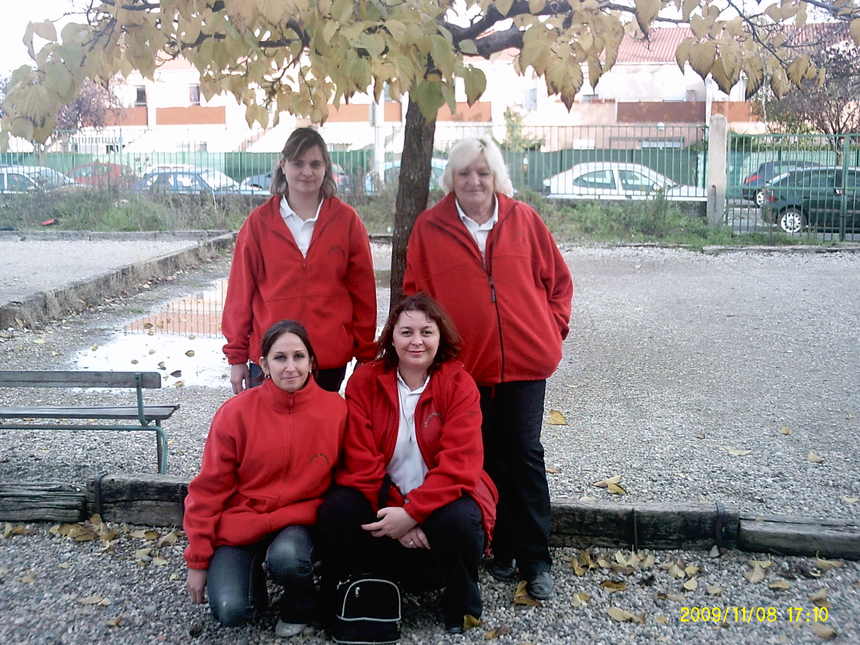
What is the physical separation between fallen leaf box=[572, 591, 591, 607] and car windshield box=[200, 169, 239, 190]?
65.9 feet

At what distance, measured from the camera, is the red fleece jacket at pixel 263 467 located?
3.95 m

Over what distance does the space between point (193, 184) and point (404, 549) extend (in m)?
20.5

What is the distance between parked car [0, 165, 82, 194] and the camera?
24.4 meters

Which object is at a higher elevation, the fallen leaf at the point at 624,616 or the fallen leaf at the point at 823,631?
the fallen leaf at the point at 823,631

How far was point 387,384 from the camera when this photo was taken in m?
4.14

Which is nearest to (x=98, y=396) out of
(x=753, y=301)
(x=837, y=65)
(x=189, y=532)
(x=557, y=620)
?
(x=189, y=532)

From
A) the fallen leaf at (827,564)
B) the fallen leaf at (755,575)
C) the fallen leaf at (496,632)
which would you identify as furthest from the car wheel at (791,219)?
the fallen leaf at (496,632)

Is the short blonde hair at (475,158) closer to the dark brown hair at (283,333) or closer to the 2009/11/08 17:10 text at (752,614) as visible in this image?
the dark brown hair at (283,333)

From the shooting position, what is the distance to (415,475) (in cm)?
412

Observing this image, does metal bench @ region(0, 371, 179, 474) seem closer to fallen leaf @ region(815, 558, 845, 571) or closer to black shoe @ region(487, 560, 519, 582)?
black shoe @ region(487, 560, 519, 582)

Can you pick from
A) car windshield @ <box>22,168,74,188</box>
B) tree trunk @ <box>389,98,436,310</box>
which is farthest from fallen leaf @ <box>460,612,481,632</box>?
car windshield @ <box>22,168,74,188</box>

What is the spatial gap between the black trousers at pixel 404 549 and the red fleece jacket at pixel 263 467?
13 centimetres

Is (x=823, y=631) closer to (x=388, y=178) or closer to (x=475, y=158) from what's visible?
(x=475, y=158)

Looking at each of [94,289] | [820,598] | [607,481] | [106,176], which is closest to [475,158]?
[607,481]
